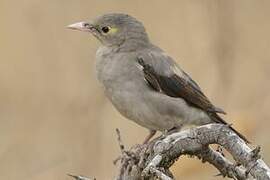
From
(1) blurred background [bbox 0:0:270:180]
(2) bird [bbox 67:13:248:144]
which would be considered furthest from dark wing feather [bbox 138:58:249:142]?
(1) blurred background [bbox 0:0:270:180]

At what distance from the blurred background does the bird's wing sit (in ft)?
0.78

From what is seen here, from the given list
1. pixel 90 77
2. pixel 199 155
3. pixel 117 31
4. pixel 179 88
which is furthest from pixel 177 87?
pixel 199 155

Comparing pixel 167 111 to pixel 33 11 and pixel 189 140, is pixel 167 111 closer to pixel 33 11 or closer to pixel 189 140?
pixel 33 11

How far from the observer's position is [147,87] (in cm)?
608

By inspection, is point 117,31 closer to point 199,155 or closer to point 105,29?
point 105,29

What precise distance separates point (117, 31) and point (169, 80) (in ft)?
2.06

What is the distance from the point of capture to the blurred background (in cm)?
631

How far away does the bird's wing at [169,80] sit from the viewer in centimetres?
614

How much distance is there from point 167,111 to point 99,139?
60 cm

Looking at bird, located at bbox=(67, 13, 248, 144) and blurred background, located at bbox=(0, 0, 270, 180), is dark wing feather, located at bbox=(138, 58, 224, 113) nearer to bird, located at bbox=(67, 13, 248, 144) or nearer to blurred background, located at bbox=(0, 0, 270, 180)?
bird, located at bbox=(67, 13, 248, 144)

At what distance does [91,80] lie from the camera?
6.77 metres

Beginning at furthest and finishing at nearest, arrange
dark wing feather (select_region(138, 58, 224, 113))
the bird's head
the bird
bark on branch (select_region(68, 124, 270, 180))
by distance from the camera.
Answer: the bird's head → dark wing feather (select_region(138, 58, 224, 113)) → the bird → bark on branch (select_region(68, 124, 270, 180))

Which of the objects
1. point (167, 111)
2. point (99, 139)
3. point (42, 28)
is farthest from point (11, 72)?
point (167, 111)

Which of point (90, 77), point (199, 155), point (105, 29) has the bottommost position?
point (199, 155)
